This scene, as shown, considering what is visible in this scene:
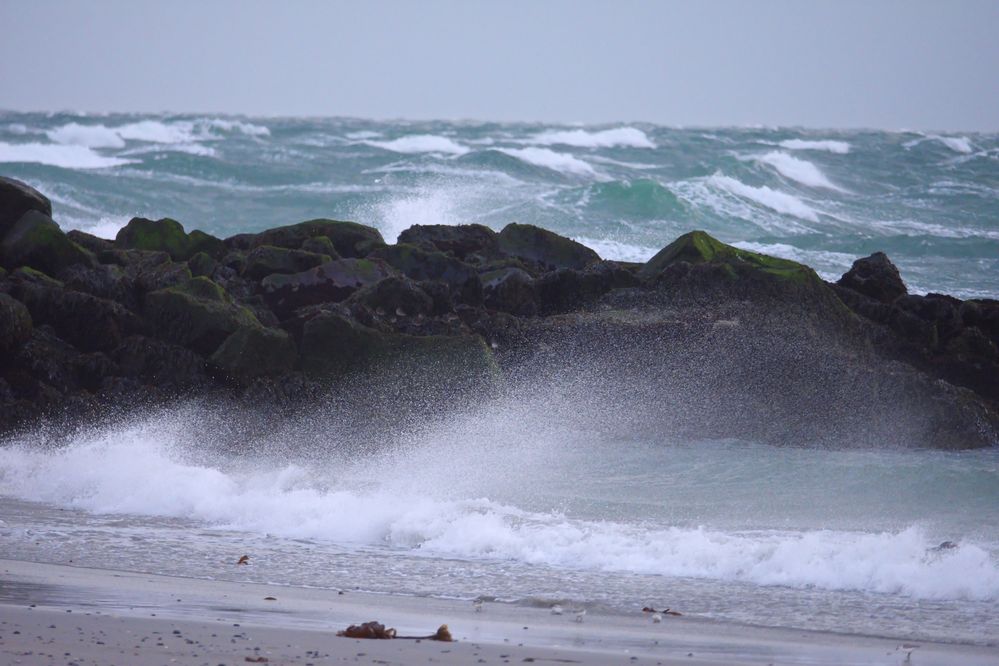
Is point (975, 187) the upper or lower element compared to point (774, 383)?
upper

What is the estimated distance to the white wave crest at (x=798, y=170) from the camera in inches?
1304

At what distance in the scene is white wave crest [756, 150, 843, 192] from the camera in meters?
33.1

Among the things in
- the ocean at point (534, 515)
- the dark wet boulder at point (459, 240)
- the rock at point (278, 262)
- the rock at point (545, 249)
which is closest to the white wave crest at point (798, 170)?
the dark wet boulder at point (459, 240)

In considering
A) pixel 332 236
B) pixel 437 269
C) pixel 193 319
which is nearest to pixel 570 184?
pixel 332 236

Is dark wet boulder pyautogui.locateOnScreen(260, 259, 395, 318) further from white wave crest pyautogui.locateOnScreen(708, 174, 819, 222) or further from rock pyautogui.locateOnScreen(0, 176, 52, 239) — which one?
white wave crest pyautogui.locateOnScreen(708, 174, 819, 222)

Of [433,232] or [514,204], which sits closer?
[433,232]

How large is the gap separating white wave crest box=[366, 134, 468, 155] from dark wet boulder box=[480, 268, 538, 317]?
25.0 metres

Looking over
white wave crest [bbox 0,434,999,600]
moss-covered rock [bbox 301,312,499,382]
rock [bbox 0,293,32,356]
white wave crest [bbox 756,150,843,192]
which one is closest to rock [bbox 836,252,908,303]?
moss-covered rock [bbox 301,312,499,382]

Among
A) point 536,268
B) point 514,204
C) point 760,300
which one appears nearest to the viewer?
point 760,300

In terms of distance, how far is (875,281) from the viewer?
1250cm

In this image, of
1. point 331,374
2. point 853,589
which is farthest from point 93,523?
point 853,589

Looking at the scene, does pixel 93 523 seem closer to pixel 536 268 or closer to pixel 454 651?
pixel 454 651

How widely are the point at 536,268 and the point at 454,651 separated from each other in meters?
8.35

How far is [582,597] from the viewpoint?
6523 millimetres
